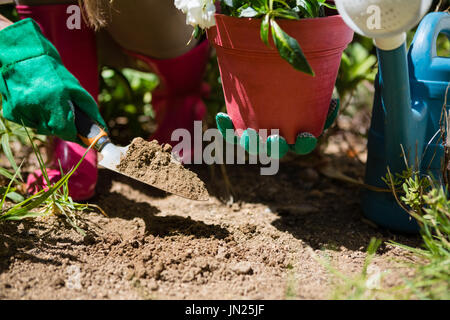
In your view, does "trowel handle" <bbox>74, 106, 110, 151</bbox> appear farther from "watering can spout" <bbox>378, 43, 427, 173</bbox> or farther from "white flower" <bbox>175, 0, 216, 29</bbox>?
"watering can spout" <bbox>378, 43, 427, 173</bbox>

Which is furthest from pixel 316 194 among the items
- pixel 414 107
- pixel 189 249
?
pixel 189 249

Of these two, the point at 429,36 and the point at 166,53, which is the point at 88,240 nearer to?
the point at 166,53

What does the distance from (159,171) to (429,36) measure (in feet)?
2.73

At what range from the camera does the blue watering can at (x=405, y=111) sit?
1218mm

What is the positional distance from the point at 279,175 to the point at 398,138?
642mm

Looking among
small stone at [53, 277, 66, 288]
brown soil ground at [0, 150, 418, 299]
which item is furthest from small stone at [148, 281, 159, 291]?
small stone at [53, 277, 66, 288]

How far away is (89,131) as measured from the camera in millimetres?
1346

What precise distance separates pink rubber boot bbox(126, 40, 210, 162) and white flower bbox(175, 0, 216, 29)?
638 millimetres

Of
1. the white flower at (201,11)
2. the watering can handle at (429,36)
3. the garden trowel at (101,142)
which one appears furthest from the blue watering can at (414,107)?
the garden trowel at (101,142)

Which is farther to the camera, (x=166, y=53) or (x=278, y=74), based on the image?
(x=166, y=53)

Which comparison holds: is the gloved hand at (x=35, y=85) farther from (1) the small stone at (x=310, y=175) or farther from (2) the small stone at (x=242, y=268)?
(1) the small stone at (x=310, y=175)

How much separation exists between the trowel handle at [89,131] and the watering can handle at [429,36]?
90 centimetres

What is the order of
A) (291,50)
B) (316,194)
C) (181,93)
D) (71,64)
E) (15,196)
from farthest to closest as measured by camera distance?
(181,93) → (316,194) → (71,64) → (15,196) → (291,50)
